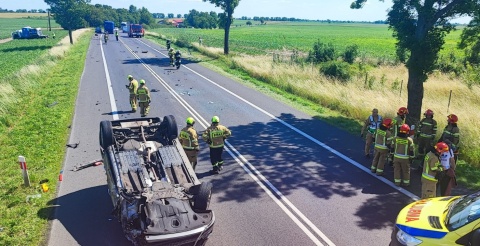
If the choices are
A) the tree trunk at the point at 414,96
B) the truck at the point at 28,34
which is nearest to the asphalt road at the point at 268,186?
the tree trunk at the point at 414,96

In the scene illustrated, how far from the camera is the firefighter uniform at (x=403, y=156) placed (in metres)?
9.16

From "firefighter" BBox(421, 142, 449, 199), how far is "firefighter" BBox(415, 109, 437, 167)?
301cm

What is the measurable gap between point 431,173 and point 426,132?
3.52 metres

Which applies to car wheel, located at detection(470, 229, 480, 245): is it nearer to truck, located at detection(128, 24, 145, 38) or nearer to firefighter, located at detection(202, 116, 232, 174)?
firefighter, located at detection(202, 116, 232, 174)

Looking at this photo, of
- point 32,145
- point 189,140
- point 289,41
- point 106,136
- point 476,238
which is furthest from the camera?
point 289,41

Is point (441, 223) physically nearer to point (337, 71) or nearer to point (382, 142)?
point (382, 142)

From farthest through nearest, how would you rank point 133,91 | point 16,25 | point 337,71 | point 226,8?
point 16,25 < point 226,8 < point 337,71 < point 133,91

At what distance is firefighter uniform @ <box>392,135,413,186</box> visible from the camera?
9156 mm

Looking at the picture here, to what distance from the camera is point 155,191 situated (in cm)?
691

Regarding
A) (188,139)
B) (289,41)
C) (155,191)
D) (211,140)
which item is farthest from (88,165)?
(289,41)

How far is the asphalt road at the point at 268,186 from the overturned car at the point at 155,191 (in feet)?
2.57

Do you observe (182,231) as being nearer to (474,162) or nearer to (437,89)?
(474,162)

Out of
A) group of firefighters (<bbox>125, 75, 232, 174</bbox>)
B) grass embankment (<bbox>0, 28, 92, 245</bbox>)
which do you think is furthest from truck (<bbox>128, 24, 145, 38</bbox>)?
group of firefighters (<bbox>125, 75, 232, 174</bbox>)

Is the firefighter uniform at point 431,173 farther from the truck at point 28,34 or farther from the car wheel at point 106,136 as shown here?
the truck at point 28,34
